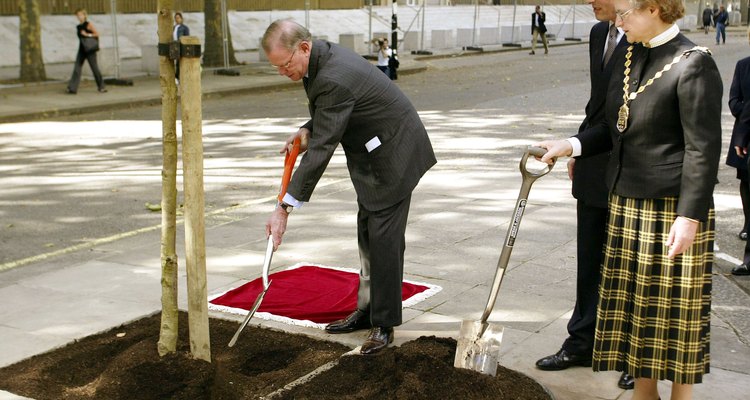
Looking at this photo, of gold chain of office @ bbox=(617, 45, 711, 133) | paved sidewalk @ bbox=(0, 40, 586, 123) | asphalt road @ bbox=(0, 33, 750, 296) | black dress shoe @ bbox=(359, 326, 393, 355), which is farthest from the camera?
paved sidewalk @ bbox=(0, 40, 586, 123)

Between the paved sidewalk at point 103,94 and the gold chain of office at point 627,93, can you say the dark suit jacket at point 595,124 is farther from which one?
the paved sidewalk at point 103,94

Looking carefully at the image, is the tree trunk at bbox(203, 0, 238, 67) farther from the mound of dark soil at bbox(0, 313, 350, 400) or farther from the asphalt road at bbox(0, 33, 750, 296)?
the mound of dark soil at bbox(0, 313, 350, 400)

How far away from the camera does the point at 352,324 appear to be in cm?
505

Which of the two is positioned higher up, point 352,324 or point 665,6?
point 665,6

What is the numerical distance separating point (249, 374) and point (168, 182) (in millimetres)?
1044

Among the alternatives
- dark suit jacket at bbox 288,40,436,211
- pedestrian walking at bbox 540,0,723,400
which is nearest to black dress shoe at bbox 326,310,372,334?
dark suit jacket at bbox 288,40,436,211

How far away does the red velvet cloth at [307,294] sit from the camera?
535 cm

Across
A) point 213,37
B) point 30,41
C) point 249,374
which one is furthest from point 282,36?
point 213,37

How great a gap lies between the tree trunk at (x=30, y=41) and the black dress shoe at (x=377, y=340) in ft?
59.0

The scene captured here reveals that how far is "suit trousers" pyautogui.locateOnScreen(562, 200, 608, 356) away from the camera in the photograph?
439cm

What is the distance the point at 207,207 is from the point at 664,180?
5947 mm

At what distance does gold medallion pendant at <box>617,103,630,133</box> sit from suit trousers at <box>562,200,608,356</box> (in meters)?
0.77

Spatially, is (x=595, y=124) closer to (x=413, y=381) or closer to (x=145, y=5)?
(x=413, y=381)

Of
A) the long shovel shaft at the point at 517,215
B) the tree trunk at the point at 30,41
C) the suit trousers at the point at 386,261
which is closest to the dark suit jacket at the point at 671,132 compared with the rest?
the long shovel shaft at the point at 517,215
